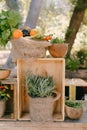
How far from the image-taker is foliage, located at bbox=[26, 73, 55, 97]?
6.53ft

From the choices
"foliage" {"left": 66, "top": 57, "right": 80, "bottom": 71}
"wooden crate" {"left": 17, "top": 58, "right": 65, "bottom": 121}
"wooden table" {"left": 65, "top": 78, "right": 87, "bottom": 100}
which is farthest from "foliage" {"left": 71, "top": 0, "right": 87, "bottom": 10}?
"wooden crate" {"left": 17, "top": 58, "right": 65, "bottom": 121}

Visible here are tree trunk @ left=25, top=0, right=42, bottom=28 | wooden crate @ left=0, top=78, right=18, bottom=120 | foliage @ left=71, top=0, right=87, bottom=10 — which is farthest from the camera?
foliage @ left=71, top=0, right=87, bottom=10

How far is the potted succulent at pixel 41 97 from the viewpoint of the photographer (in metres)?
1.99

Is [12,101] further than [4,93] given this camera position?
Yes

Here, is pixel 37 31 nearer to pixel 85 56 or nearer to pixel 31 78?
pixel 31 78

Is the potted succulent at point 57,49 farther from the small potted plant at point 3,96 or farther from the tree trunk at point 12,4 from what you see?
the tree trunk at point 12,4

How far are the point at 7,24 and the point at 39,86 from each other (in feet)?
1.68

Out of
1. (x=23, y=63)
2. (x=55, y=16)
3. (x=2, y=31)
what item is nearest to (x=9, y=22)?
(x=2, y=31)

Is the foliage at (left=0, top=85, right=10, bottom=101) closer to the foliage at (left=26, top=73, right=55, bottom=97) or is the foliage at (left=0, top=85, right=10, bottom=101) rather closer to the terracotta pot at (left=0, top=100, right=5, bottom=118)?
the terracotta pot at (left=0, top=100, right=5, bottom=118)

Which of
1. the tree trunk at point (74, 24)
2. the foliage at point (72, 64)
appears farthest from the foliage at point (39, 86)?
the tree trunk at point (74, 24)

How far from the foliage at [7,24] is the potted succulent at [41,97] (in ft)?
1.09

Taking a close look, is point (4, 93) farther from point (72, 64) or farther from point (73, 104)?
point (72, 64)

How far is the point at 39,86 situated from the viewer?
199 centimetres

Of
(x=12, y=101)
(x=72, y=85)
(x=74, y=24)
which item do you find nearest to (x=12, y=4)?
(x=74, y=24)
